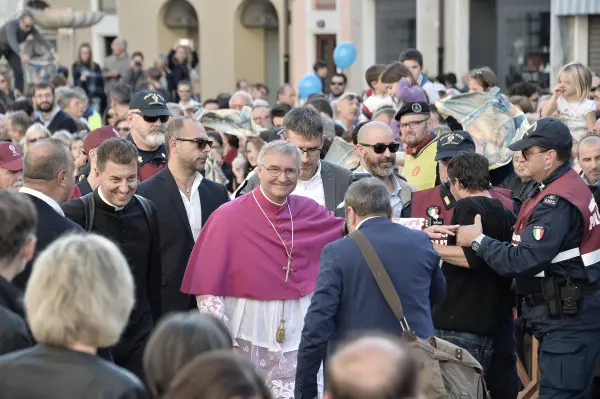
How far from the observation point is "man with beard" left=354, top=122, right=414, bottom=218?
8914mm

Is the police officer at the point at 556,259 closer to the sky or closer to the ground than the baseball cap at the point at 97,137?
closer to the ground

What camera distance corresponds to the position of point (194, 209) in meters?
8.29

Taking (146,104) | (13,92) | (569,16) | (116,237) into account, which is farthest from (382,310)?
(569,16)

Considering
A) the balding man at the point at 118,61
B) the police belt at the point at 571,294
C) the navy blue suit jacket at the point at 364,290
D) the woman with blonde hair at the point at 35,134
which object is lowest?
the police belt at the point at 571,294

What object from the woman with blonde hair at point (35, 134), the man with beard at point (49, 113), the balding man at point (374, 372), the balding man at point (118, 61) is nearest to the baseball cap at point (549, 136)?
the balding man at point (374, 372)

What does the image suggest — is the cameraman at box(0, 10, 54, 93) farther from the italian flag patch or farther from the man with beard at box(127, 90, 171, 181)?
the italian flag patch

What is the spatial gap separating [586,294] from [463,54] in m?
19.2

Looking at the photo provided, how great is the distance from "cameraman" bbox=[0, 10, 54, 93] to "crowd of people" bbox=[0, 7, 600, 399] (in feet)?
41.0

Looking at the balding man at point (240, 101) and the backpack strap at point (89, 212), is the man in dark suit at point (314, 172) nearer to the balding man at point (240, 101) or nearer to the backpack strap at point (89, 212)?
the backpack strap at point (89, 212)

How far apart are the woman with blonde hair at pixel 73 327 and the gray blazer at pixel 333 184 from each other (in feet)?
12.9

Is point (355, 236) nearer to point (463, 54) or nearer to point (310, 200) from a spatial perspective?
point (310, 200)

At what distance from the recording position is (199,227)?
8266mm

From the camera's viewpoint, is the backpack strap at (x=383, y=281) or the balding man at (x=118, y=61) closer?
Answer: the backpack strap at (x=383, y=281)

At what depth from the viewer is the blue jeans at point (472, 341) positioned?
26.2ft
